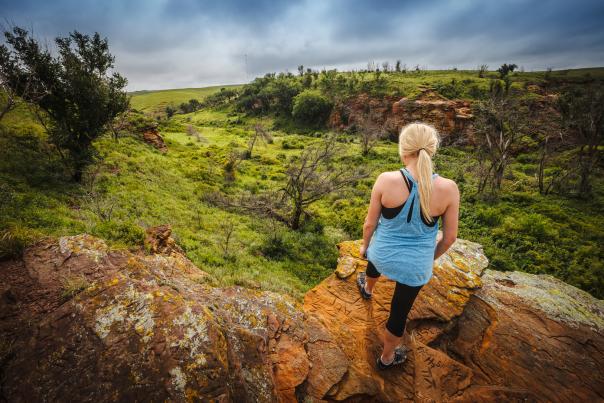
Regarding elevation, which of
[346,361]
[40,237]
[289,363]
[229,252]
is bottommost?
[229,252]

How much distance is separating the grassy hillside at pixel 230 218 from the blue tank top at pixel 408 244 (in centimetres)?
357

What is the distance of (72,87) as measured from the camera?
11.6 m

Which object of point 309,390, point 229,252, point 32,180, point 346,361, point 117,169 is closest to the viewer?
point 309,390

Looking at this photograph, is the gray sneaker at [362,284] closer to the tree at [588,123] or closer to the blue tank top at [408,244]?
the blue tank top at [408,244]

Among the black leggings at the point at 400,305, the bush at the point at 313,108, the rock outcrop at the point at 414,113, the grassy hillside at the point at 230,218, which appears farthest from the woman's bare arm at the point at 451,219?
the bush at the point at 313,108

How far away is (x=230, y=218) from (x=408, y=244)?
12.6 m

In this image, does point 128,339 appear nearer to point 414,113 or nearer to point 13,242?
point 13,242

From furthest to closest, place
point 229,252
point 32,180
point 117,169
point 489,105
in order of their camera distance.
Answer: point 489,105, point 117,169, point 32,180, point 229,252

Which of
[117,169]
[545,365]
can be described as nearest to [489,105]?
[545,365]

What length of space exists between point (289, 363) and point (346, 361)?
915 millimetres

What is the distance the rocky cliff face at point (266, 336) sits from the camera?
93.4 inches

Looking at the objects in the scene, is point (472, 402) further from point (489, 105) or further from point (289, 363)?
point (489, 105)

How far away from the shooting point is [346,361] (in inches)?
148

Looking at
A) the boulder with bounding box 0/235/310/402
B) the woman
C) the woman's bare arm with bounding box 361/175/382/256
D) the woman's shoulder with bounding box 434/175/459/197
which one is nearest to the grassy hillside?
the boulder with bounding box 0/235/310/402
